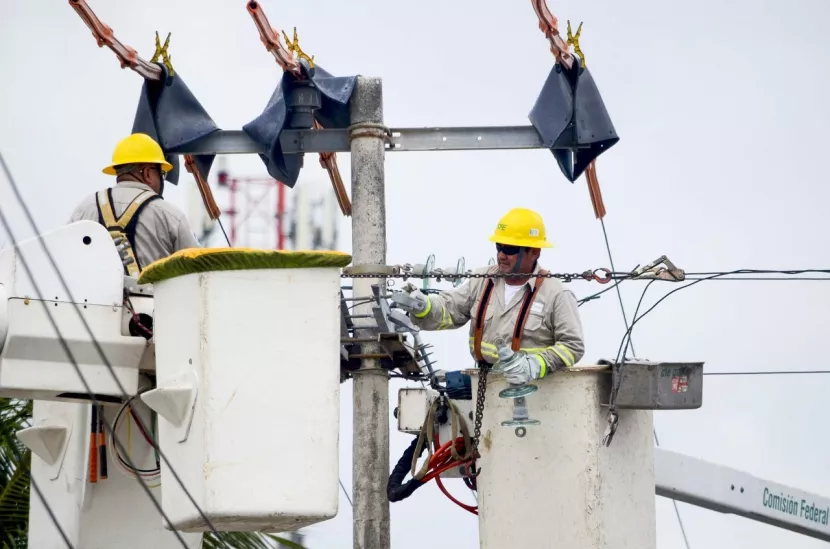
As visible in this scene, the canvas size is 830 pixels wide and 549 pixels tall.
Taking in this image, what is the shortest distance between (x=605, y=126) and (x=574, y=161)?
0.45 metres

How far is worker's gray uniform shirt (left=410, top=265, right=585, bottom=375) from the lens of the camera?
35.0 ft

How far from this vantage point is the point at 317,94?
45.7 ft

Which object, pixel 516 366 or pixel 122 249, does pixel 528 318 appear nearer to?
pixel 516 366

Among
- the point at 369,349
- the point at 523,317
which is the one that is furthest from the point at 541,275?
the point at 369,349

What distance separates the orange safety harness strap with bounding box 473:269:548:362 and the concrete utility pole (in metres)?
1.86

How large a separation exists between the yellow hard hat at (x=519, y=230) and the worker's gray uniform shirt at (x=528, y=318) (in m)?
0.19

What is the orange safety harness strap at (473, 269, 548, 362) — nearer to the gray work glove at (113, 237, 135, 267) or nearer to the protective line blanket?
the protective line blanket

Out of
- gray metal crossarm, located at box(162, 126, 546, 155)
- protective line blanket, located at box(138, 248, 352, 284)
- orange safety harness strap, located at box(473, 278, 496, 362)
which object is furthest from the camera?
gray metal crossarm, located at box(162, 126, 546, 155)

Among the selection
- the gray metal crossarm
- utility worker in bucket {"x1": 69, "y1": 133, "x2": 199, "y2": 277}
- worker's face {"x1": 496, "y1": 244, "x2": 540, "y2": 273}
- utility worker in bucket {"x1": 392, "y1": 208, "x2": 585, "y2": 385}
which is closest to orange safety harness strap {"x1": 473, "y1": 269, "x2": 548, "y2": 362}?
utility worker in bucket {"x1": 392, "y1": 208, "x2": 585, "y2": 385}

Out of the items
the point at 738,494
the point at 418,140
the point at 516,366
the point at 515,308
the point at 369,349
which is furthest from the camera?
the point at 418,140

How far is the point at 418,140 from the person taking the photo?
1405 centimetres

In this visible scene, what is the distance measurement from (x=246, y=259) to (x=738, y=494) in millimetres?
5649

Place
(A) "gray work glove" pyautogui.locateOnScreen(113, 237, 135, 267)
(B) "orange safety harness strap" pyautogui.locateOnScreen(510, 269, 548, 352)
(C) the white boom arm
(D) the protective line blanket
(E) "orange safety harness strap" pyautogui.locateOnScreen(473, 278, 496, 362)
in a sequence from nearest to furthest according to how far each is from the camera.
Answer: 1. (D) the protective line blanket
2. (A) "gray work glove" pyautogui.locateOnScreen(113, 237, 135, 267)
3. (B) "orange safety harness strap" pyautogui.locateOnScreen(510, 269, 548, 352)
4. (E) "orange safety harness strap" pyautogui.locateOnScreen(473, 278, 496, 362)
5. (C) the white boom arm

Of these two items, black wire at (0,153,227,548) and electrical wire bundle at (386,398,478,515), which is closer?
black wire at (0,153,227,548)
